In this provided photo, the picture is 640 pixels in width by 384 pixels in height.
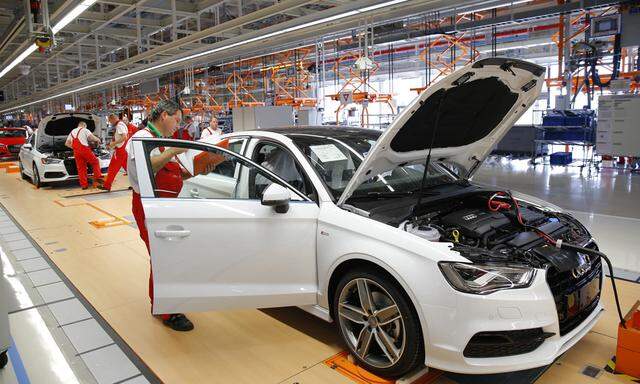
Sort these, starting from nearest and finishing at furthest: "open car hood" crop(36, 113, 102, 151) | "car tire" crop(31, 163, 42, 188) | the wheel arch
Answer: the wheel arch
"car tire" crop(31, 163, 42, 188)
"open car hood" crop(36, 113, 102, 151)

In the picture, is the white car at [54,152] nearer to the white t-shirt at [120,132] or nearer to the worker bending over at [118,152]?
the worker bending over at [118,152]

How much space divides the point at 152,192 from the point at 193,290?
679 millimetres

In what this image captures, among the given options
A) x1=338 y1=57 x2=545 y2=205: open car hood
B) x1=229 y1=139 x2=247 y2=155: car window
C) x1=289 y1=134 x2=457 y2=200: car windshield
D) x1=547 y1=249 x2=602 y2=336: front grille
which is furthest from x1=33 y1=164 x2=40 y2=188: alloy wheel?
x1=547 y1=249 x2=602 y2=336: front grille

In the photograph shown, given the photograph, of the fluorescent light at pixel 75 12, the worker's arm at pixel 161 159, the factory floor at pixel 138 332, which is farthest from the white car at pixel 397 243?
the fluorescent light at pixel 75 12

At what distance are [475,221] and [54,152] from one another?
406 inches

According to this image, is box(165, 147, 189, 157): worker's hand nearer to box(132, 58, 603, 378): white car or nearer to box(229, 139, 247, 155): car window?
box(132, 58, 603, 378): white car

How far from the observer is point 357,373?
8.85ft

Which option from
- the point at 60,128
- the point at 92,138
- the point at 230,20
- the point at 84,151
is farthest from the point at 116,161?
the point at 230,20

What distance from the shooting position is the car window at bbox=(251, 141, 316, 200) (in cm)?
307

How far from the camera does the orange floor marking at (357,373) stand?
260cm

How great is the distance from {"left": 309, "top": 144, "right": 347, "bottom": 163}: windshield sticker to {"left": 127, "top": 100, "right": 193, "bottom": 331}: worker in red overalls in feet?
3.09

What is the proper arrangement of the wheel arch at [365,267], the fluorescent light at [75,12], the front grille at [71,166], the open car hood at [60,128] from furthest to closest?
the open car hood at [60,128]
the front grille at [71,166]
the fluorescent light at [75,12]
the wheel arch at [365,267]

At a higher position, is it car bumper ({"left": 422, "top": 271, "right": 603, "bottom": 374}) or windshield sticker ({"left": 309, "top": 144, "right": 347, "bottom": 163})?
windshield sticker ({"left": 309, "top": 144, "right": 347, "bottom": 163})

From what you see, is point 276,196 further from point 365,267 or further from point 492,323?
point 492,323
